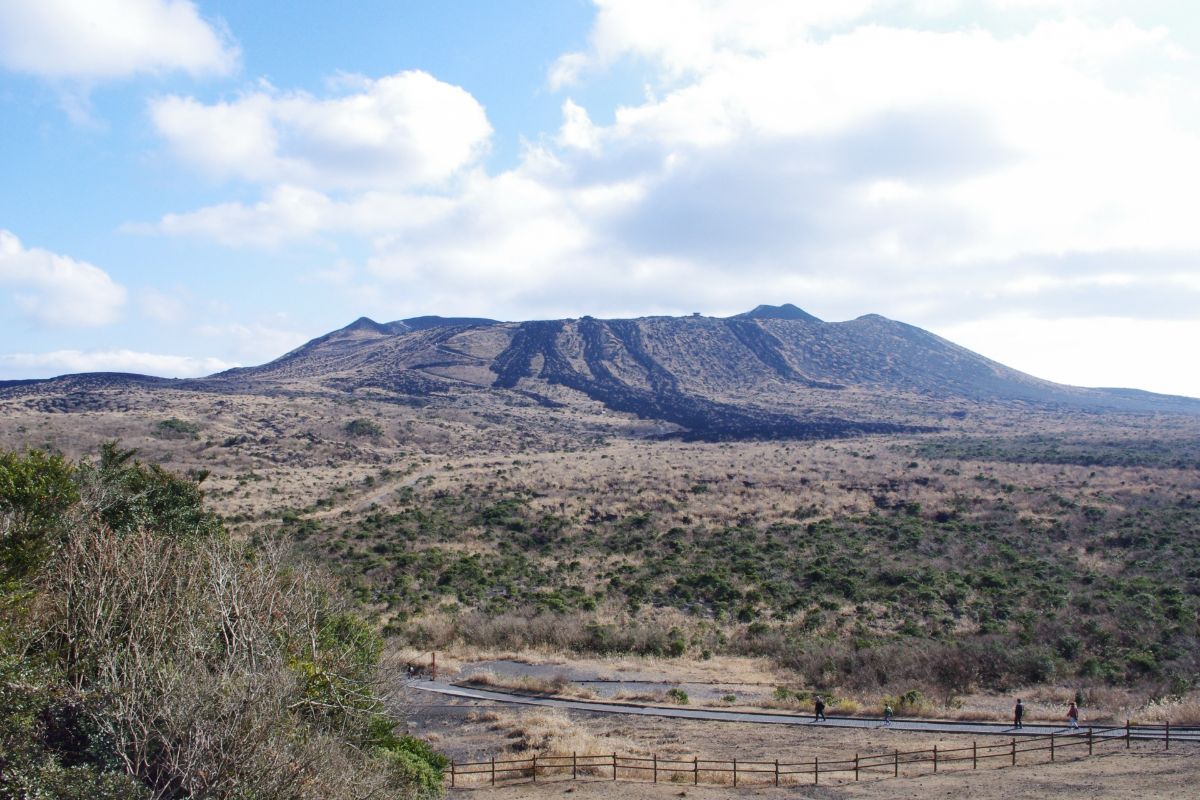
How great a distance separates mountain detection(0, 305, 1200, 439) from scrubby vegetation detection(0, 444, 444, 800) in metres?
79.1

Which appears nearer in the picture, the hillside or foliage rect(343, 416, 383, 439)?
the hillside

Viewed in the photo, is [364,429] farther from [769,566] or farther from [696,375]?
[696,375]

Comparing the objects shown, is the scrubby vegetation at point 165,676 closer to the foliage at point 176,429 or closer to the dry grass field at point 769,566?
the dry grass field at point 769,566

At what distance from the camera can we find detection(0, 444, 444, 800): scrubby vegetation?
1002 centimetres

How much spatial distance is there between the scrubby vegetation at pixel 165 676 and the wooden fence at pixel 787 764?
8.69 feet

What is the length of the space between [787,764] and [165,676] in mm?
13386

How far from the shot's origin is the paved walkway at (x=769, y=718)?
63.4ft

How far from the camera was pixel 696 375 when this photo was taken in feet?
481

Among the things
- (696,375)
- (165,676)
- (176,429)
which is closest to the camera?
(165,676)

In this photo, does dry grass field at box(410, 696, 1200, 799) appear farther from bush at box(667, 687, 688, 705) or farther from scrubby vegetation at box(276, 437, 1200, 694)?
scrubby vegetation at box(276, 437, 1200, 694)

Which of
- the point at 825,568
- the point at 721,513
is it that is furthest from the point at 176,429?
the point at 825,568

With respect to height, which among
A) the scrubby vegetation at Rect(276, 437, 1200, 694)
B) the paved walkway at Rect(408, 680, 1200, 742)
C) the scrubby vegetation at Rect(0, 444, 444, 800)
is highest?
the scrubby vegetation at Rect(0, 444, 444, 800)

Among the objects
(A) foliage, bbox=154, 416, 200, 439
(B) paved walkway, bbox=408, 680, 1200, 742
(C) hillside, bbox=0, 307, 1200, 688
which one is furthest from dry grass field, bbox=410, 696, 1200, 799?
(A) foliage, bbox=154, 416, 200, 439

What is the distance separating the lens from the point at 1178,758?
56.2ft
